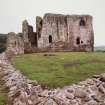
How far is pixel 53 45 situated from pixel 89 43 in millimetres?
5645

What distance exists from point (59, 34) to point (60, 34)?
15 cm

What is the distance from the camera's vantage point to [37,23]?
6078 centimetres

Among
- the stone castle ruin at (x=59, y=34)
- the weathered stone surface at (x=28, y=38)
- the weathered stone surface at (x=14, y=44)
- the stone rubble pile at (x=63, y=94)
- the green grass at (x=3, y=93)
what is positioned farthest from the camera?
the stone castle ruin at (x=59, y=34)

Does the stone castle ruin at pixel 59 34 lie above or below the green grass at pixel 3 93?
above

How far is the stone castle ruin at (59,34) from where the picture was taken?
2355 inches

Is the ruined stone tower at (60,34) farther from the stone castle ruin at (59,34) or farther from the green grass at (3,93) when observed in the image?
the green grass at (3,93)

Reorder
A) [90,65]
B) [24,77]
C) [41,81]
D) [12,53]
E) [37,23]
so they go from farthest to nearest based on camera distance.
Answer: [37,23] < [12,53] < [90,65] < [24,77] < [41,81]

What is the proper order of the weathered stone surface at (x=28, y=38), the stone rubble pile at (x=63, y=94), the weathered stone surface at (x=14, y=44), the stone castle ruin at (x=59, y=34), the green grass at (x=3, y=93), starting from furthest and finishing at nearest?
the stone castle ruin at (x=59, y=34)
the weathered stone surface at (x=28, y=38)
the weathered stone surface at (x=14, y=44)
the green grass at (x=3, y=93)
the stone rubble pile at (x=63, y=94)

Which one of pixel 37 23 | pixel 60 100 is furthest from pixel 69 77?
pixel 37 23

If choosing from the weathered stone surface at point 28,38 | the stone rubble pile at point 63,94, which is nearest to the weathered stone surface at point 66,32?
the weathered stone surface at point 28,38

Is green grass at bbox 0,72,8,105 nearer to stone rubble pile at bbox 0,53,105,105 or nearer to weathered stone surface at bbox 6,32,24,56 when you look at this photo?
stone rubble pile at bbox 0,53,105,105

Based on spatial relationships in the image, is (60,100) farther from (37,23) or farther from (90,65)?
(37,23)

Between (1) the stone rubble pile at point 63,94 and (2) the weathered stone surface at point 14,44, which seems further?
(2) the weathered stone surface at point 14,44

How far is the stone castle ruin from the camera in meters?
59.8
